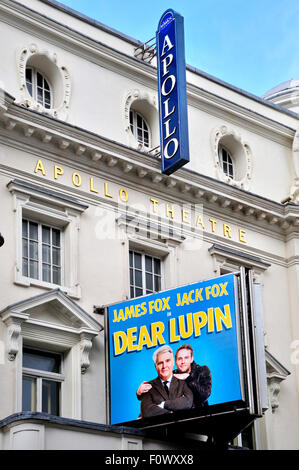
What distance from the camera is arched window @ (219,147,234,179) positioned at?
3209cm

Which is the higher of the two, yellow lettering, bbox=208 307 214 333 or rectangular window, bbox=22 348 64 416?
yellow lettering, bbox=208 307 214 333

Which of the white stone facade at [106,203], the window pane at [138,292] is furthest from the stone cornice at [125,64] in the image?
the window pane at [138,292]

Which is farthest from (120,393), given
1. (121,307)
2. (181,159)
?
(181,159)

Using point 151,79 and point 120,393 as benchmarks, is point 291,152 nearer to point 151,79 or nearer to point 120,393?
point 151,79

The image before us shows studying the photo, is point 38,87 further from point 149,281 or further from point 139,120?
point 149,281

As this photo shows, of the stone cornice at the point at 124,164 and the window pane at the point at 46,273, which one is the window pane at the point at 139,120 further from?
the window pane at the point at 46,273

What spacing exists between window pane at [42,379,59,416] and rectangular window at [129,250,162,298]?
3.51 m

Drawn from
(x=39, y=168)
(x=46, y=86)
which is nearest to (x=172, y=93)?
(x=46, y=86)

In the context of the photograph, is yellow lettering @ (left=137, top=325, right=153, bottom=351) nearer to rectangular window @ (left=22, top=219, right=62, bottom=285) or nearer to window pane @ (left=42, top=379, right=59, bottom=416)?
window pane @ (left=42, top=379, right=59, bottom=416)

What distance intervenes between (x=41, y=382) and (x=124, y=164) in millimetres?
6209

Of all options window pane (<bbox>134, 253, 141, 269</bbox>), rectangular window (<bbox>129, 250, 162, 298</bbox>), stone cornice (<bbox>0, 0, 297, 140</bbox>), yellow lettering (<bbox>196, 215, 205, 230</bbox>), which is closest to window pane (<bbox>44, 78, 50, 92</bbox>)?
stone cornice (<bbox>0, 0, 297, 140</bbox>)

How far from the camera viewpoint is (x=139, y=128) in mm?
30172

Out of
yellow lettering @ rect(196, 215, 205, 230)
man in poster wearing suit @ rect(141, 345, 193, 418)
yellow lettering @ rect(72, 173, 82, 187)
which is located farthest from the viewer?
yellow lettering @ rect(196, 215, 205, 230)
